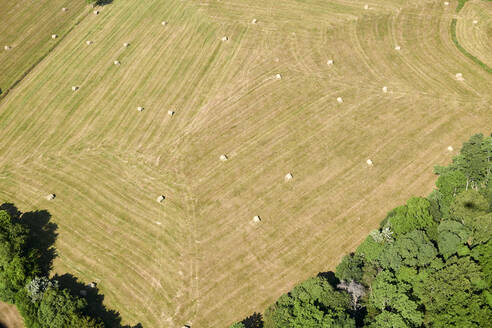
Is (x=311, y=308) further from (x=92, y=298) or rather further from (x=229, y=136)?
(x=229, y=136)

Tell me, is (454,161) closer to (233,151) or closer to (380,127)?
(380,127)

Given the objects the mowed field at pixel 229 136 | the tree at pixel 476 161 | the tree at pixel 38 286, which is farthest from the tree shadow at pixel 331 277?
the tree at pixel 38 286

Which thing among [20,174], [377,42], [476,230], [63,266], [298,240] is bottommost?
[63,266]

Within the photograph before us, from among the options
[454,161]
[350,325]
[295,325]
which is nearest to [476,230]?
[454,161]

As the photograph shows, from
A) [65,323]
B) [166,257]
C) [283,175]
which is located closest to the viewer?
[65,323]

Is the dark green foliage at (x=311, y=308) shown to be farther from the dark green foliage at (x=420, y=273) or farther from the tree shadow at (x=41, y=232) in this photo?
the tree shadow at (x=41, y=232)

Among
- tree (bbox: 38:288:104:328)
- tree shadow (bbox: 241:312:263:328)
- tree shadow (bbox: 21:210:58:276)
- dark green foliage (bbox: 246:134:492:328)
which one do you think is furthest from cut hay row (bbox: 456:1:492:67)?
tree shadow (bbox: 21:210:58:276)
